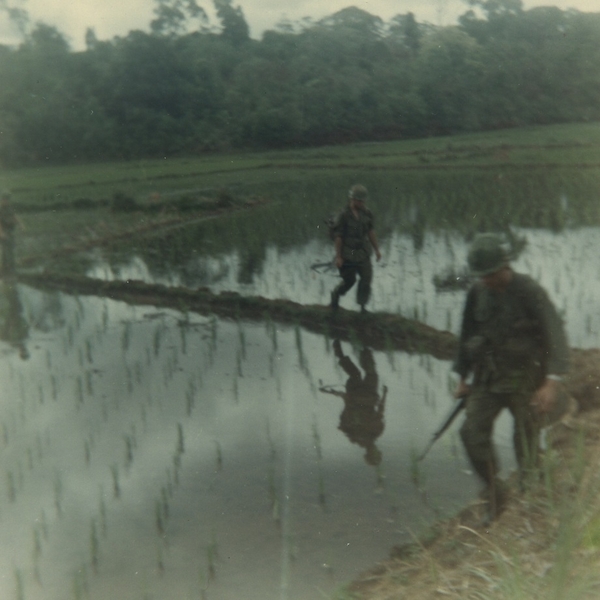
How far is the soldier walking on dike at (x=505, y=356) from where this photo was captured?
3.70 m

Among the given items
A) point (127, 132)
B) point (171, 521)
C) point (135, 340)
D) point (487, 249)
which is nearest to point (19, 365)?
point (135, 340)

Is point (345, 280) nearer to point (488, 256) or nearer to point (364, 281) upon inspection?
point (364, 281)

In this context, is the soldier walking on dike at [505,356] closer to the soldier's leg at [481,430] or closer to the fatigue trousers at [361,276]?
the soldier's leg at [481,430]

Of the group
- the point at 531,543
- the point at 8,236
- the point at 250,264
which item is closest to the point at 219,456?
the point at 531,543

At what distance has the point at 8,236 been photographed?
11.1 meters

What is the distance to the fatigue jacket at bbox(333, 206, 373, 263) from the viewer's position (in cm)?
759

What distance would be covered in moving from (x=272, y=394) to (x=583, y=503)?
125 inches

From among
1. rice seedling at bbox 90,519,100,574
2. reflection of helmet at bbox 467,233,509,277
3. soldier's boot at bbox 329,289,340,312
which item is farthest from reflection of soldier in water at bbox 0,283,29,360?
reflection of helmet at bbox 467,233,509,277

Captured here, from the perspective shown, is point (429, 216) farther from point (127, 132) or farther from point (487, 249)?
point (487, 249)

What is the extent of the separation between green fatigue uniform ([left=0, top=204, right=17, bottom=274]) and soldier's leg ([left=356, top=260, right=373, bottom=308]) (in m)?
5.46

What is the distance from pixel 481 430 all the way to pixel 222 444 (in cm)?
202

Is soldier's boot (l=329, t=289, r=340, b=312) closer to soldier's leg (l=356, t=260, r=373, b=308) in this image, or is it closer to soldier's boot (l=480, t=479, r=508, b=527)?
soldier's leg (l=356, t=260, r=373, b=308)

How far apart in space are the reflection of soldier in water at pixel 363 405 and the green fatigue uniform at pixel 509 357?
1.18m

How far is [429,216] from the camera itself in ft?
43.9
